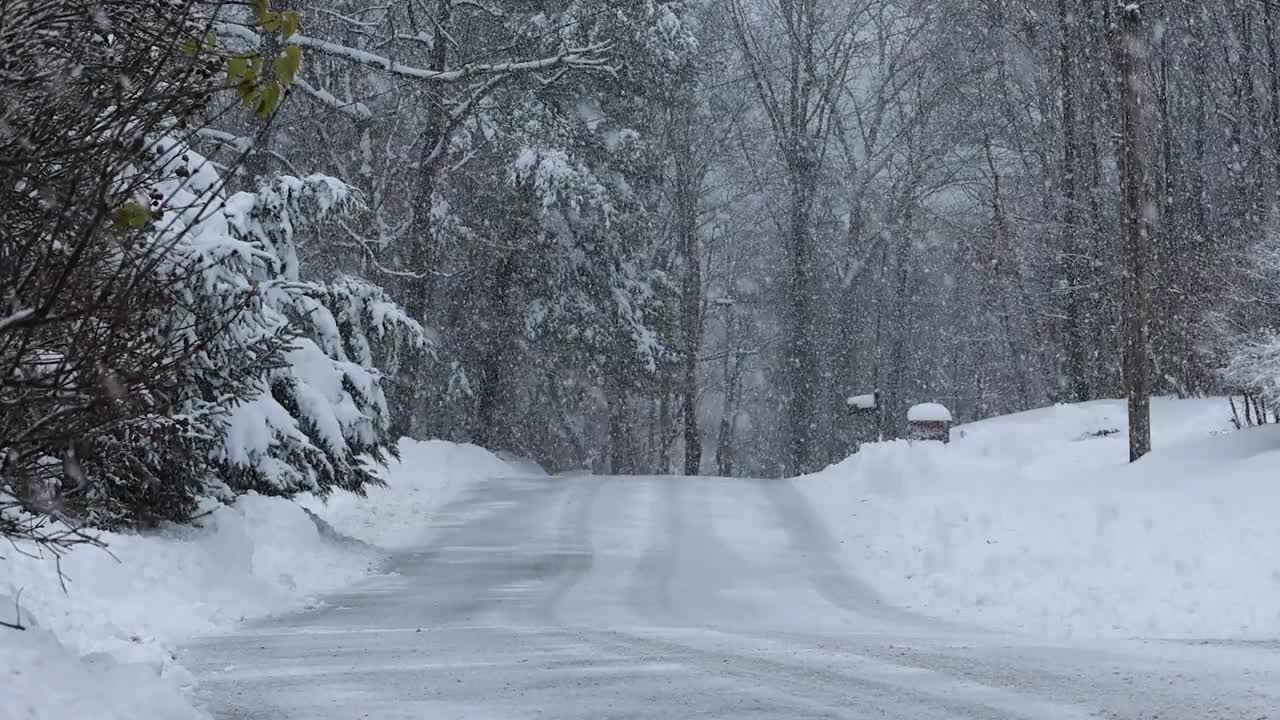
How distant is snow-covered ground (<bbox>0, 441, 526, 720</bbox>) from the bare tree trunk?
9665 mm

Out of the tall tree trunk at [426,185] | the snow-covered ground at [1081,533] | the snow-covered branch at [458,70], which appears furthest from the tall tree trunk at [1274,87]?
the tall tree trunk at [426,185]

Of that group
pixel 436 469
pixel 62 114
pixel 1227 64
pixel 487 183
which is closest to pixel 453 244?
pixel 487 183

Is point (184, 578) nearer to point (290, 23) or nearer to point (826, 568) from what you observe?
point (826, 568)

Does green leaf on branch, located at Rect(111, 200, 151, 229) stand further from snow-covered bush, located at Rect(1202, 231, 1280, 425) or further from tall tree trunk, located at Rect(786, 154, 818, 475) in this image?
tall tree trunk, located at Rect(786, 154, 818, 475)

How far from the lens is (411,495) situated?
23.1 meters

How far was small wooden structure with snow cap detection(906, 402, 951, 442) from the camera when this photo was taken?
2444 centimetres

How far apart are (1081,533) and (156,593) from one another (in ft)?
30.5

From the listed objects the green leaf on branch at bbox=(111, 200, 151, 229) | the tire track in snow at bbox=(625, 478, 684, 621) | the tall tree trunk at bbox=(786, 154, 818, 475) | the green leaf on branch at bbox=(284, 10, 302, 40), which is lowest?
the tire track in snow at bbox=(625, 478, 684, 621)

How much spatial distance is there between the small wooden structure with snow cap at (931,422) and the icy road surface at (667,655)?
7459 mm

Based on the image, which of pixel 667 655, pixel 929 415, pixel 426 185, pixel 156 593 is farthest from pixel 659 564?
pixel 426 185

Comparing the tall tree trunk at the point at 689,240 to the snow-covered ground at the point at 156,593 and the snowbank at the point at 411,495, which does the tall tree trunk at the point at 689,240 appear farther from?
the snow-covered ground at the point at 156,593

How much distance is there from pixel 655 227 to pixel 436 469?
12257 millimetres

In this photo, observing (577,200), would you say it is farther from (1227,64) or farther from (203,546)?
(203,546)

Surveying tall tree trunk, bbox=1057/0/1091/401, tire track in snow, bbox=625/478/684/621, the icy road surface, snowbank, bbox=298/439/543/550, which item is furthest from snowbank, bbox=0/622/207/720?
tall tree trunk, bbox=1057/0/1091/401
